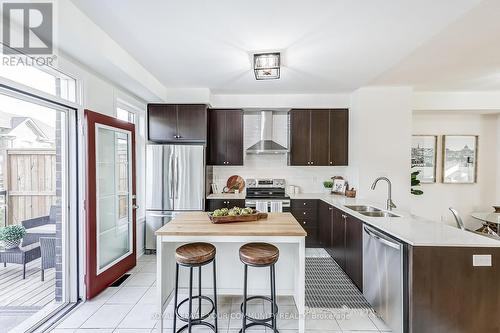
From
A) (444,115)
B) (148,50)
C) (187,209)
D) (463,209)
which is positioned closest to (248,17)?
(148,50)

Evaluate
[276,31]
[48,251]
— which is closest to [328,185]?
[276,31]

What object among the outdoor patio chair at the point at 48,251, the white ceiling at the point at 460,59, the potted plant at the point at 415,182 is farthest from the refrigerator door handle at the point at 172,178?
the potted plant at the point at 415,182

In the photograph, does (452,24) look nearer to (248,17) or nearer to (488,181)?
(248,17)

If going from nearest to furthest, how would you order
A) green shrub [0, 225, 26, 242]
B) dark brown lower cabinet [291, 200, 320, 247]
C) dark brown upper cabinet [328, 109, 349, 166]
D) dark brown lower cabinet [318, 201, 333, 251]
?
1. green shrub [0, 225, 26, 242]
2. dark brown lower cabinet [318, 201, 333, 251]
3. dark brown lower cabinet [291, 200, 320, 247]
4. dark brown upper cabinet [328, 109, 349, 166]

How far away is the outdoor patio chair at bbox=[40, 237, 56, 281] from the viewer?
278 centimetres

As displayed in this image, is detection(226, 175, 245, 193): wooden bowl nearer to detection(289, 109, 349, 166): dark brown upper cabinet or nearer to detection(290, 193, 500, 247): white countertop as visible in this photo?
detection(289, 109, 349, 166): dark brown upper cabinet

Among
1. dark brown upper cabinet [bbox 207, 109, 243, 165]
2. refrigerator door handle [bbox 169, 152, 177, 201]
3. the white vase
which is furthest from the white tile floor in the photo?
dark brown upper cabinet [bbox 207, 109, 243, 165]

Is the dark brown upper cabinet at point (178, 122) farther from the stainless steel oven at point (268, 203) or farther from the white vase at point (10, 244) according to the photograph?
the white vase at point (10, 244)

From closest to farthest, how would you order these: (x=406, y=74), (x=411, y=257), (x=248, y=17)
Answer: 1. (x=411, y=257)
2. (x=248, y=17)
3. (x=406, y=74)

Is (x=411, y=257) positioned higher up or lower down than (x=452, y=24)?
lower down

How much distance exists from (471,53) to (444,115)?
230 centimetres

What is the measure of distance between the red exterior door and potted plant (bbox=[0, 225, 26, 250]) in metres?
0.81

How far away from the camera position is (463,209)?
14.9 ft

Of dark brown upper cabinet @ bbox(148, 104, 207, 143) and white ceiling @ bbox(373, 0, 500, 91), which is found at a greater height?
white ceiling @ bbox(373, 0, 500, 91)
